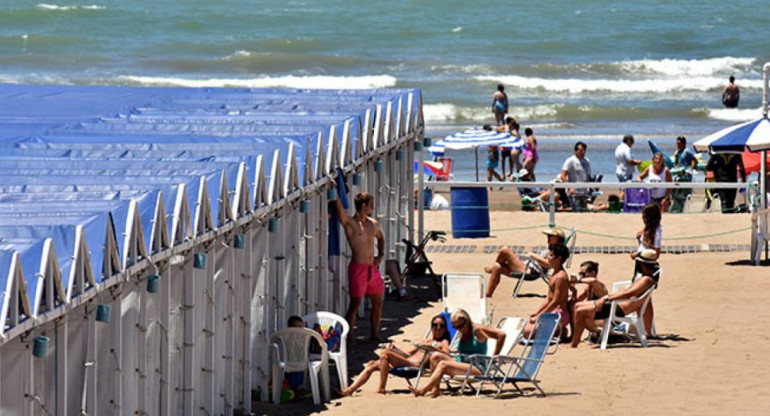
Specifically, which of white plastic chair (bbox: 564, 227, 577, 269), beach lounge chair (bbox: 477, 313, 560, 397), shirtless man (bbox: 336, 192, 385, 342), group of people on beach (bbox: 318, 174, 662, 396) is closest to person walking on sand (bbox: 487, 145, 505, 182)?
white plastic chair (bbox: 564, 227, 577, 269)

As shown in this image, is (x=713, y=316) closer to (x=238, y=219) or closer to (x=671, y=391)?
(x=671, y=391)

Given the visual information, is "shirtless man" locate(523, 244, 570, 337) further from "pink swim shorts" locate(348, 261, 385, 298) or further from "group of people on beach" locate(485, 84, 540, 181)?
"group of people on beach" locate(485, 84, 540, 181)

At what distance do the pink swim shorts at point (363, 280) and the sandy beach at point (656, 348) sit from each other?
48 centimetres

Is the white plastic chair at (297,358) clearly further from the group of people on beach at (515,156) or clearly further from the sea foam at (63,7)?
the sea foam at (63,7)

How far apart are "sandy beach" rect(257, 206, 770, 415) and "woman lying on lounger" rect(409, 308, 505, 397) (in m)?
0.14

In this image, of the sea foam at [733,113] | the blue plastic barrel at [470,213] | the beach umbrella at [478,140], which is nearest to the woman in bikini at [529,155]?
the beach umbrella at [478,140]

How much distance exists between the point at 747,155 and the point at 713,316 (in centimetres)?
882

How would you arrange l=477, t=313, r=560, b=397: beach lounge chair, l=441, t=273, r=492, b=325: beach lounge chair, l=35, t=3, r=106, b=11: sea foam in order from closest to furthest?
l=477, t=313, r=560, b=397: beach lounge chair, l=441, t=273, r=492, b=325: beach lounge chair, l=35, t=3, r=106, b=11: sea foam

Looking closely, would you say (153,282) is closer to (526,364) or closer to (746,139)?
(526,364)

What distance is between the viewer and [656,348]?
45.7 ft

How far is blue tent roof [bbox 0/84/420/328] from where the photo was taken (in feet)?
28.7

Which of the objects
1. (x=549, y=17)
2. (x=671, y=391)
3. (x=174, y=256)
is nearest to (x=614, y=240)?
(x=671, y=391)

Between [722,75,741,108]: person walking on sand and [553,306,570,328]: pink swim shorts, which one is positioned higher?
[722,75,741,108]: person walking on sand

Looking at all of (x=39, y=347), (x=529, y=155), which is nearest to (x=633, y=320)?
(x=39, y=347)
